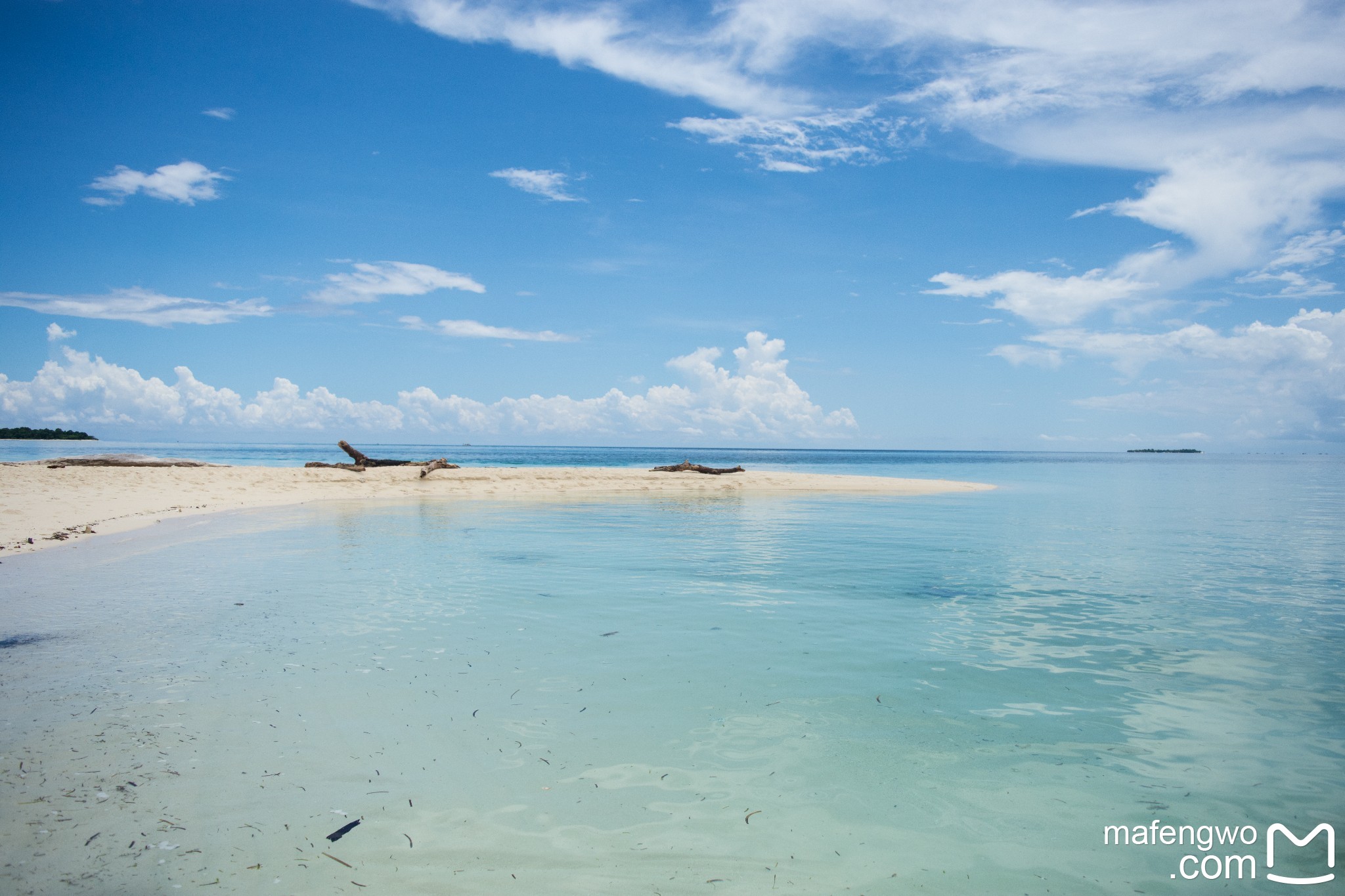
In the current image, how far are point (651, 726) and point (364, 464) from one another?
3776 centimetres

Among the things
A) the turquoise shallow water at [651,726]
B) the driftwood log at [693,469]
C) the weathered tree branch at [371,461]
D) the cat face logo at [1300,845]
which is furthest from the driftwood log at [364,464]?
the cat face logo at [1300,845]

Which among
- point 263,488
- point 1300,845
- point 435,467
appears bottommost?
point 1300,845

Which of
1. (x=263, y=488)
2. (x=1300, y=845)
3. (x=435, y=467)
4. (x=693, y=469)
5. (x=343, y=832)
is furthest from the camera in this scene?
(x=693, y=469)

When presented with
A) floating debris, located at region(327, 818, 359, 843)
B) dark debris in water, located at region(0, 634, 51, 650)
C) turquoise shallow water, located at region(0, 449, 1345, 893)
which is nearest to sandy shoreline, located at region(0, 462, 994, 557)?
turquoise shallow water, located at region(0, 449, 1345, 893)

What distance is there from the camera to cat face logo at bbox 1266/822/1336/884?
4.32 m

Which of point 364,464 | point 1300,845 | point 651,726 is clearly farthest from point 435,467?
point 1300,845

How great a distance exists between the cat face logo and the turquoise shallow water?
3.5 inches

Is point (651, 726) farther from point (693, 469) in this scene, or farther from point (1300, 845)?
point (693, 469)

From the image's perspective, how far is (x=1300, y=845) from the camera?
15.3 ft

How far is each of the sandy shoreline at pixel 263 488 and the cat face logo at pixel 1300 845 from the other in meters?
20.2

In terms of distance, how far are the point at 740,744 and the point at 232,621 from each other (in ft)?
24.5

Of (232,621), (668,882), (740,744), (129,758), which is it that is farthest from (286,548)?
(668,882)

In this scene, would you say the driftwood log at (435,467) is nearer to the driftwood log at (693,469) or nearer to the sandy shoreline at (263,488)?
the sandy shoreline at (263,488)

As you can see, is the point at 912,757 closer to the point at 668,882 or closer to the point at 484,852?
the point at 668,882
